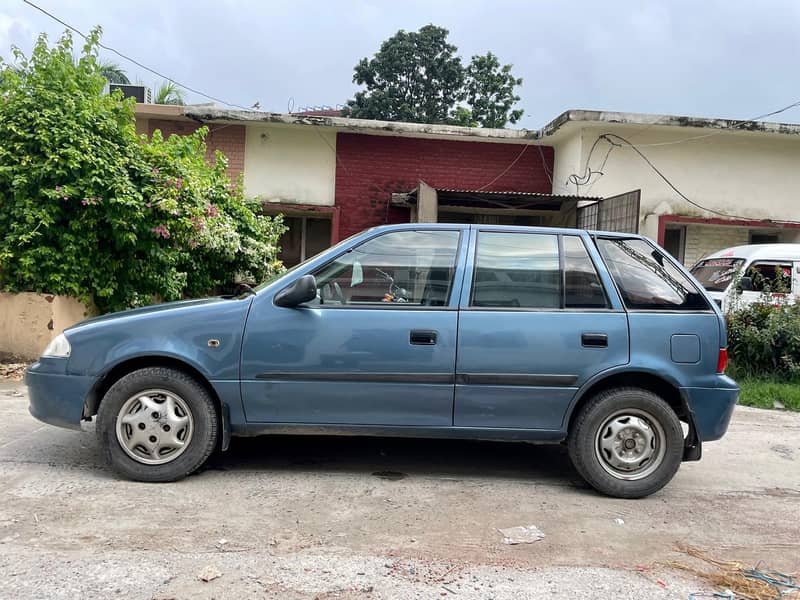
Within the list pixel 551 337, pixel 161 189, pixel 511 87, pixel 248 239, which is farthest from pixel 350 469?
pixel 511 87

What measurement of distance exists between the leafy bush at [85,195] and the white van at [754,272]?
775 centimetres

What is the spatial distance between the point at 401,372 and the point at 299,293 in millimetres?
810

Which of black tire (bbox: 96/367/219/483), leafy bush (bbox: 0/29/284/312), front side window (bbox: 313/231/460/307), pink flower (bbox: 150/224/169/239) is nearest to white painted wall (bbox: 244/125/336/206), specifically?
leafy bush (bbox: 0/29/284/312)

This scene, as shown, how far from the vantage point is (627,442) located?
4.13 m

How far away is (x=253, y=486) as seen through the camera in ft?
13.5

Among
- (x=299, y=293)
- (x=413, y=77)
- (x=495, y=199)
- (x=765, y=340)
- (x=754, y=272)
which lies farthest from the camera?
(x=413, y=77)

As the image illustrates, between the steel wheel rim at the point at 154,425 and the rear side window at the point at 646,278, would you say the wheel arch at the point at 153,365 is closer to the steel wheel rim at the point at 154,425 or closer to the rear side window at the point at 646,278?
the steel wheel rim at the point at 154,425

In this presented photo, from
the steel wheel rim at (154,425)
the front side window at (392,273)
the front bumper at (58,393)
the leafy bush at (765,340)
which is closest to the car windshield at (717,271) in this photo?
the leafy bush at (765,340)

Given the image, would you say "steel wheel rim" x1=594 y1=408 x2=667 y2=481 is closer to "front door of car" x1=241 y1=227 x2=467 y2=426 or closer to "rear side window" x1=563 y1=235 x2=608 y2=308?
"rear side window" x1=563 y1=235 x2=608 y2=308

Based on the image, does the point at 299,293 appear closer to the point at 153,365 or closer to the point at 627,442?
the point at 153,365

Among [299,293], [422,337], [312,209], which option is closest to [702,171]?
[312,209]

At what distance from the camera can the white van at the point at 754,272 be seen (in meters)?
9.53

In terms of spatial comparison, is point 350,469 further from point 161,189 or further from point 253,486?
point 161,189

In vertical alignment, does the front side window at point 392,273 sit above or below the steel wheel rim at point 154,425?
above
